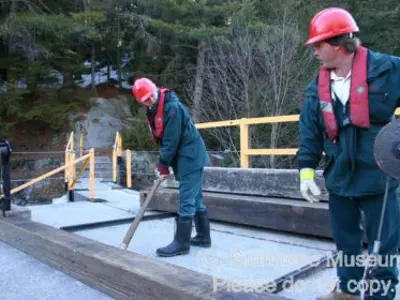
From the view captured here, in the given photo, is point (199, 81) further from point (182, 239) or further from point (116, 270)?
point (116, 270)

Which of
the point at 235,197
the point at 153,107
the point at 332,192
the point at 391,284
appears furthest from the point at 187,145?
the point at 391,284

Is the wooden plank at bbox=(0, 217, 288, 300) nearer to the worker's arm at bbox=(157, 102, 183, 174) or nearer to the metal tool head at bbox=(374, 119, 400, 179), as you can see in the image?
the metal tool head at bbox=(374, 119, 400, 179)

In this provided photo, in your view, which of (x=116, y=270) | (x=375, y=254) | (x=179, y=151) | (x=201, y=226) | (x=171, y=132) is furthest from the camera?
(x=201, y=226)

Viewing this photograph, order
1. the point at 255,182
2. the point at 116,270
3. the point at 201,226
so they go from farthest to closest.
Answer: the point at 255,182 → the point at 201,226 → the point at 116,270

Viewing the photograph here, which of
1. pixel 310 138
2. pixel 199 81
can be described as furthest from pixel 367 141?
pixel 199 81

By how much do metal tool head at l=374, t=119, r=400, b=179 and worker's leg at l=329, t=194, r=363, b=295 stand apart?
0.38 m

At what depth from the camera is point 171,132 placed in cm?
401

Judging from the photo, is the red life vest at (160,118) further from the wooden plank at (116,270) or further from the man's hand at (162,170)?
the wooden plank at (116,270)

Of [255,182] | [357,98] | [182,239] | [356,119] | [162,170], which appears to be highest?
[357,98]

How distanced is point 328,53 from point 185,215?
228cm

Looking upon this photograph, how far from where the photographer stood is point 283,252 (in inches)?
154

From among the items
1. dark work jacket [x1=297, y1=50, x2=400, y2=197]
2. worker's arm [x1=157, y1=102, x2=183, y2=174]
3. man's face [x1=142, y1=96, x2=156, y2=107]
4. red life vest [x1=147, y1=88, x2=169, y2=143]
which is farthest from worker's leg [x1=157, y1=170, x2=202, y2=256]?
dark work jacket [x1=297, y1=50, x2=400, y2=197]

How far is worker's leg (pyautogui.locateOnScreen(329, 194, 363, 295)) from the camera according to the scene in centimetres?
239

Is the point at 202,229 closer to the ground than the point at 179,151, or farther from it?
closer to the ground
